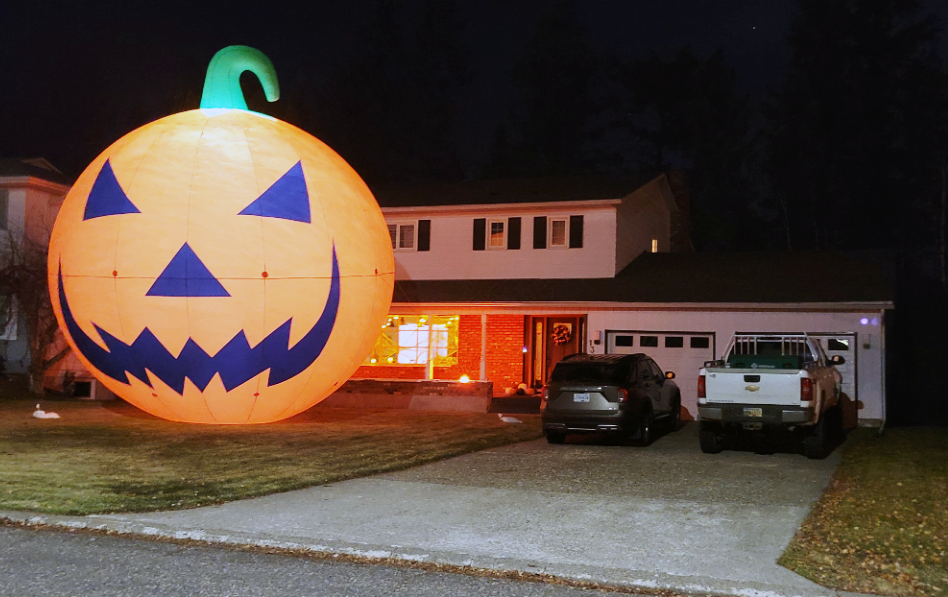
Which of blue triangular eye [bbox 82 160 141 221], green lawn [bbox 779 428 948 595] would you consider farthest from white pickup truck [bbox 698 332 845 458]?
blue triangular eye [bbox 82 160 141 221]

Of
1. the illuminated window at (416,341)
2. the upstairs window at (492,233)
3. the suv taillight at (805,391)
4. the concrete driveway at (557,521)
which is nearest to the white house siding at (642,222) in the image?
the upstairs window at (492,233)

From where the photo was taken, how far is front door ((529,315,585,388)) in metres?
23.7

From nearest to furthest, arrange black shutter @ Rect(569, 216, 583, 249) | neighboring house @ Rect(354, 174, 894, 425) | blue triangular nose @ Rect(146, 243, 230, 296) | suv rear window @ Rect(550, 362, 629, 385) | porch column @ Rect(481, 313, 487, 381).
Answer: blue triangular nose @ Rect(146, 243, 230, 296) → suv rear window @ Rect(550, 362, 629, 385) → neighboring house @ Rect(354, 174, 894, 425) → porch column @ Rect(481, 313, 487, 381) → black shutter @ Rect(569, 216, 583, 249)

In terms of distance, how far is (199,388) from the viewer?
12.7 meters

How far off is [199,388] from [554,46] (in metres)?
45.8

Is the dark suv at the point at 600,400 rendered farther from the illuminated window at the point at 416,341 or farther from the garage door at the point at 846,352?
the illuminated window at the point at 416,341

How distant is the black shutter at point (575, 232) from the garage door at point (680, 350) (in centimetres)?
307

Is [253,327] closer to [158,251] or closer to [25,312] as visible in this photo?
[158,251]

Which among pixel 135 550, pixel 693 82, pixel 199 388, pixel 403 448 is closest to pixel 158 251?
pixel 199 388

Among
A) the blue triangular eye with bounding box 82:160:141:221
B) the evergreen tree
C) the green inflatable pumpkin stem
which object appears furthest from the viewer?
the evergreen tree

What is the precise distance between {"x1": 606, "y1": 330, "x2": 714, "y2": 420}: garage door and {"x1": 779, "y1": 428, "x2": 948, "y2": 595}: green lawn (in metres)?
7.48

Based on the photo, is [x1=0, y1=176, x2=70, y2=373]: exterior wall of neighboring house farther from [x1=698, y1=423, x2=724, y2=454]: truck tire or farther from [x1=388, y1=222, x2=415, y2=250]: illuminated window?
[x1=698, y1=423, x2=724, y2=454]: truck tire

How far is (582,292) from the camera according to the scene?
22.0 m

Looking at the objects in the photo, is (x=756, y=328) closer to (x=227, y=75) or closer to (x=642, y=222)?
(x=642, y=222)
